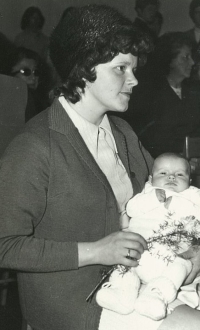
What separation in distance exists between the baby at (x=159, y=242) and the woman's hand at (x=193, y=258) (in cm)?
3

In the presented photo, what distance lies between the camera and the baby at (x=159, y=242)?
4.46 feet

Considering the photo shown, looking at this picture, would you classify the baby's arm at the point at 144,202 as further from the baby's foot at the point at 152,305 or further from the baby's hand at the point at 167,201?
the baby's foot at the point at 152,305

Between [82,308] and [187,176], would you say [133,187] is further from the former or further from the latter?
[82,308]

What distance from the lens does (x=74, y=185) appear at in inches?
60.6

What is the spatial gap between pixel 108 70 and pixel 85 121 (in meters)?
0.23

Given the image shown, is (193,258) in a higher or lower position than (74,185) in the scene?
lower

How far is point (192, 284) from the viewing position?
5.29ft

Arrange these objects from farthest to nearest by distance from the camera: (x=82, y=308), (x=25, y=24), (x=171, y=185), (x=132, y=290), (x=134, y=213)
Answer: (x=25, y=24)
(x=171, y=185)
(x=134, y=213)
(x=82, y=308)
(x=132, y=290)

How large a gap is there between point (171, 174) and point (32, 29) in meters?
5.12

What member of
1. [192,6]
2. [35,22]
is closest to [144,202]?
[35,22]

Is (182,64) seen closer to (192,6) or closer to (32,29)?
(192,6)

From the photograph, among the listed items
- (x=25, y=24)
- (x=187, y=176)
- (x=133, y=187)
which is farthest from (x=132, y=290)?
(x=25, y=24)

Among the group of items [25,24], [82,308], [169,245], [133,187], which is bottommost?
[82,308]

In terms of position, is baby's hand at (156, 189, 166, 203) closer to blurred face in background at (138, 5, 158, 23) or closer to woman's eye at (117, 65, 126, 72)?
woman's eye at (117, 65, 126, 72)
